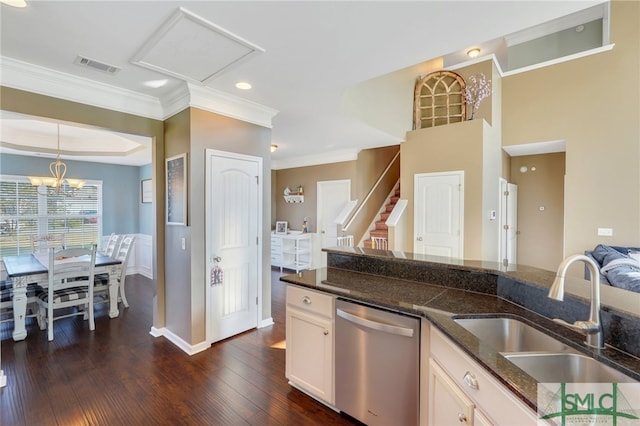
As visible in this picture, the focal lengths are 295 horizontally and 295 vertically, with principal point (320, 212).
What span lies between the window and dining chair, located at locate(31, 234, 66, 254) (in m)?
0.08

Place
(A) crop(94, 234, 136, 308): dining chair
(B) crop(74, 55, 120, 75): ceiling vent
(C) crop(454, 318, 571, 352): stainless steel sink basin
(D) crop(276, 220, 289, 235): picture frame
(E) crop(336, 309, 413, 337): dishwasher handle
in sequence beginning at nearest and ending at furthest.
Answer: (C) crop(454, 318, 571, 352): stainless steel sink basin
(E) crop(336, 309, 413, 337): dishwasher handle
(B) crop(74, 55, 120, 75): ceiling vent
(A) crop(94, 234, 136, 308): dining chair
(D) crop(276, 220, 289, 235): picture frame

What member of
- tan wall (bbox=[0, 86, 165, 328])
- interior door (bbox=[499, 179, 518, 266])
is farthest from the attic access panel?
interior door (bbox=[499, 179, 518, 266])

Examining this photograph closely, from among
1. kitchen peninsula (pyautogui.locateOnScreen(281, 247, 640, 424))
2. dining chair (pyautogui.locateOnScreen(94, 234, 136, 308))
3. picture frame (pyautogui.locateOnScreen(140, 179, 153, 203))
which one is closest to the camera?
kitchen peninsula (pyautogui.locateOnScreen(281, 247, 640, 424))

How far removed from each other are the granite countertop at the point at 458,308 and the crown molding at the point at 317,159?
385 cm

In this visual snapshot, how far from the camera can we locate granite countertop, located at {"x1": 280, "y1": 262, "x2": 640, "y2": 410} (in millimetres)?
1000

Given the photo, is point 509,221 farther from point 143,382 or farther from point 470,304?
point 143,382

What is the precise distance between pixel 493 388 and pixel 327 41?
2.23m

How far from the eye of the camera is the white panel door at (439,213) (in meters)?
4.68

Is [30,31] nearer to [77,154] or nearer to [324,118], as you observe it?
[324,118]

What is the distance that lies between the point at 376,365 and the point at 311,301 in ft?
2.00

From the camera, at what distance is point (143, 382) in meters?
2.48

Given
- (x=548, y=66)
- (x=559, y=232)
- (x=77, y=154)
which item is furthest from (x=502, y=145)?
(x=77, y=154)

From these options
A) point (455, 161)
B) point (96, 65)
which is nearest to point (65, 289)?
point (96, 65)

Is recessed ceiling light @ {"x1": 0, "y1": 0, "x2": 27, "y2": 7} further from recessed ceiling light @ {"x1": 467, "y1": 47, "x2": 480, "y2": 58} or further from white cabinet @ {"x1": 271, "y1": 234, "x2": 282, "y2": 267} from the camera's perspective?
recessed ceiling light @ {"x1": 467, "y1": 47, "x2": 480, "y2": 58}
